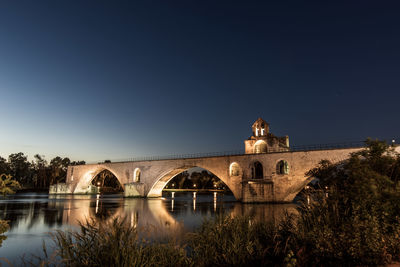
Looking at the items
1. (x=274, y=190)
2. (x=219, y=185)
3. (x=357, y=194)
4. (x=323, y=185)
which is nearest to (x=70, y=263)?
(x=357, y=194)

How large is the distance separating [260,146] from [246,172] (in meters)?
14.4

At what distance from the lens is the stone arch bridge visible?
35156 mm

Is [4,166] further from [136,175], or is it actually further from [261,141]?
[261,141]

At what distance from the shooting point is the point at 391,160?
9.54m

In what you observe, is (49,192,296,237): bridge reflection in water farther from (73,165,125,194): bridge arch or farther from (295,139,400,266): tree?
(73,165,125,194): bridge arch

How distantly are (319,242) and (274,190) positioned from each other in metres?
30.3

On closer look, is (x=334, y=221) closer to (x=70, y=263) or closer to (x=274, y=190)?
(x=70, y=263)

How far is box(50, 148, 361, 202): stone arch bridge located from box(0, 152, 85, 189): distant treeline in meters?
50.1

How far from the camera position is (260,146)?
174 feet

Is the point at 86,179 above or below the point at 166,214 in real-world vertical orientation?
above

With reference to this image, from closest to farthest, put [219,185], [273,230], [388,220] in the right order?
[388,220] < [273,230] < [219,185]

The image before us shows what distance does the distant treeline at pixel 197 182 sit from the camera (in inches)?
4058

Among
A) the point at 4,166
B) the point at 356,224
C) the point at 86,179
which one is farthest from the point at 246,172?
the point at 4,166

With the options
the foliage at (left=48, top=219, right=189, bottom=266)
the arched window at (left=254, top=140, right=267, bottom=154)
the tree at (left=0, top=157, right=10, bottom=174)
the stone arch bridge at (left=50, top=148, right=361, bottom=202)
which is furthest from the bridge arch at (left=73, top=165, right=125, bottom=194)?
the foliage at (left=48, top=219, right=189, bottom=266)
